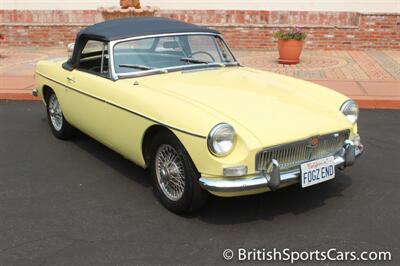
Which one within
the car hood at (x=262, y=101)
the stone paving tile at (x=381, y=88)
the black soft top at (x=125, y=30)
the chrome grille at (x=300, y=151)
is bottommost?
the stone paving tile at (x=381, y=88)

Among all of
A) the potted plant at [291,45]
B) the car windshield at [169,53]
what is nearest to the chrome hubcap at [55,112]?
the car windshield at [169,53]

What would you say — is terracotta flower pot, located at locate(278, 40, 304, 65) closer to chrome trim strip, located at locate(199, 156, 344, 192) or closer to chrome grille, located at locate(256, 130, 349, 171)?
chrome grille, located at locate(256, 130, 349, 171)

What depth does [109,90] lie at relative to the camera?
171 inches

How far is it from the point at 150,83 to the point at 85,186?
3.64 feet

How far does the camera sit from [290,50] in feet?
34.2

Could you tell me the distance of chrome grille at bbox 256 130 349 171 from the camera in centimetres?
342

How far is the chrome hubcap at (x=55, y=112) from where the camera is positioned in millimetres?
5637

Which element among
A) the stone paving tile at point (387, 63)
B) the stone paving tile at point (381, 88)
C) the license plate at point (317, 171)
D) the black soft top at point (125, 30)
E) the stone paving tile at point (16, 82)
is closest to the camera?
the license plate at point (317, 171)

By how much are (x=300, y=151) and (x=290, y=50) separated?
720 cm

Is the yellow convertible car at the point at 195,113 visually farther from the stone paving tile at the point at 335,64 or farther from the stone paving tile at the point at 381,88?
the stone paving tile at the point at 335,64

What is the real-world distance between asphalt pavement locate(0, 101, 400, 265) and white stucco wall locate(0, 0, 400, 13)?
9.42 meters

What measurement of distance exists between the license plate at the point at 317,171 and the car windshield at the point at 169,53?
1721 millimetres

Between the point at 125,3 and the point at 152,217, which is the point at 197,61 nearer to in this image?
the point at 152,217

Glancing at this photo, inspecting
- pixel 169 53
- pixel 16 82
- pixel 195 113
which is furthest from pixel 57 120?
pixel 16 82
